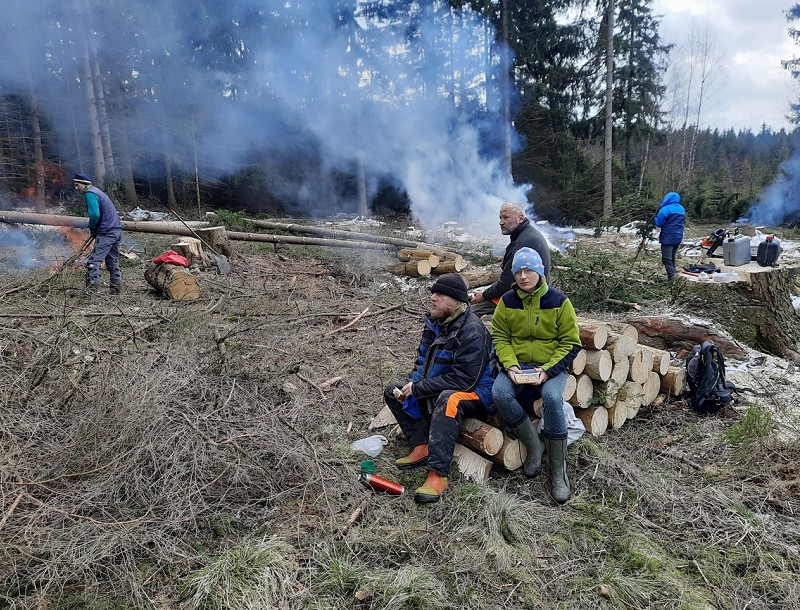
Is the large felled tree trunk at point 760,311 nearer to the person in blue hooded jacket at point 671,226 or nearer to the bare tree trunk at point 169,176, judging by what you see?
the person in blue hooded jacket at point 671,226

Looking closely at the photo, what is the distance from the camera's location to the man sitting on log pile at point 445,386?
11.1 ft

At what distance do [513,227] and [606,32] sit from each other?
20.4 meters

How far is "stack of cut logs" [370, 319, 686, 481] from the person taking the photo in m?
3.46

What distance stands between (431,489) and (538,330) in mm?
1332

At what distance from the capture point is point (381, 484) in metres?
3.26

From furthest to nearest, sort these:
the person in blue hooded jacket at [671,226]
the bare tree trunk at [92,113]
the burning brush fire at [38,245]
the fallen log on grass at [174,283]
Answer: the bare tree trunk at [92,113]
the person in blue hooded jacket at [671,226]
the burning brush fire at [38,245]
the fallen log on grass at [174,283]

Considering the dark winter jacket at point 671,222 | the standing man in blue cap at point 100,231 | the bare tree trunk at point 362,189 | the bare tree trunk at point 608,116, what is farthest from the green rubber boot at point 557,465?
the bare tree trunk at point 608,116

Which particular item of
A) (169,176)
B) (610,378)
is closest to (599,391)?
(610,378)

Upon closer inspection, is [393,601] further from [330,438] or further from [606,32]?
[606,32]

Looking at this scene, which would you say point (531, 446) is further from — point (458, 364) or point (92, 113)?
point (92, 113)

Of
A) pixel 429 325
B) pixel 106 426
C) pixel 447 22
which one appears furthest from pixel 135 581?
pixel 447 22

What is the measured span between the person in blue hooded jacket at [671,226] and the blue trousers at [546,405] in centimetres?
640

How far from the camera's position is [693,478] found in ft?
11.2

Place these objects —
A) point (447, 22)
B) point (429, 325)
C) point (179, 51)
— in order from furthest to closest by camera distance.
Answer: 1. point (447, 22)
2. point (179, 51)
3. point (429, 325)
